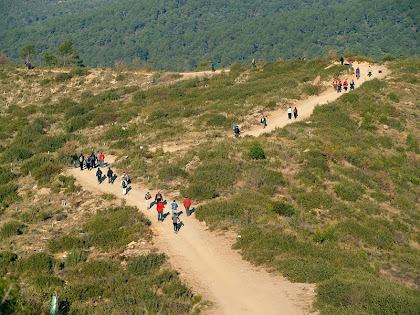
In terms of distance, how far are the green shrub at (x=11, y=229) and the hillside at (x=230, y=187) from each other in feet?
0.31

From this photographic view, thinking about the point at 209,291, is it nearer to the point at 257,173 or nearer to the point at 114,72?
the point at 257,173

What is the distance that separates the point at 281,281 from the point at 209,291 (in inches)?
114

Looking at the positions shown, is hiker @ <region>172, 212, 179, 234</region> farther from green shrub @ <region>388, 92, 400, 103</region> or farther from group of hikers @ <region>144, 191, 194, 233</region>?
green shrub @ <region>388, 92, 400, 103</region>

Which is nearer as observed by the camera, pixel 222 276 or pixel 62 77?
pixel 222 276

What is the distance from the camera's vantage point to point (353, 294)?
17281mm

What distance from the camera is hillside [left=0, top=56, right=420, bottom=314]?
19.5 metres

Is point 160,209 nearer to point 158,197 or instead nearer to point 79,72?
point 158,197

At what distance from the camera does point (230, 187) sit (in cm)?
2997

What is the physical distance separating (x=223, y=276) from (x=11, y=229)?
13266 millimetres

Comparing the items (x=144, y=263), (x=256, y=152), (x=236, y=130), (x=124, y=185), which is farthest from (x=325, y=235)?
(x=236, y=130)

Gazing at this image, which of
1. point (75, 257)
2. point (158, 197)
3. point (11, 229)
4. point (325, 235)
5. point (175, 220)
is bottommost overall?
→ point (325, 235)

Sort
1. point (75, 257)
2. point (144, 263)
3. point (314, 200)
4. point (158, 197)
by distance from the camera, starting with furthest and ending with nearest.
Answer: point (314, 200), point (158, 197), point (75, 257), point (144, 263)

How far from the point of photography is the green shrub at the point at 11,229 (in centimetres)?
2670

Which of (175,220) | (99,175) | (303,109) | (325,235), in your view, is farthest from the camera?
(303,109)
